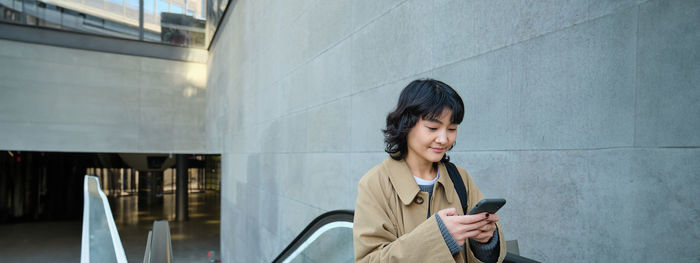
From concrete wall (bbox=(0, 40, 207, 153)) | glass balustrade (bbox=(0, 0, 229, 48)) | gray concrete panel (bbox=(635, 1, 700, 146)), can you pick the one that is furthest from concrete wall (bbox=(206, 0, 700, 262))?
concrete wall (bbox=(0, 40, 207, 153))

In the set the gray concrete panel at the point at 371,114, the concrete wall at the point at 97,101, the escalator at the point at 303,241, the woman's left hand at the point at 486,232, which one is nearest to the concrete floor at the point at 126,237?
the concrete wall at the point at 97,101

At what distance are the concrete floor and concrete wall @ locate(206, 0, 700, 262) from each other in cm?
1286

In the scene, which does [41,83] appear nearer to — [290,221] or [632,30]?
[290,221]

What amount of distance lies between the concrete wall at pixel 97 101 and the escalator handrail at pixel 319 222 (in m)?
11.1

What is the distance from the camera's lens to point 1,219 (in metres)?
20.5

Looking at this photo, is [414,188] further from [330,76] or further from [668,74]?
[330,76]

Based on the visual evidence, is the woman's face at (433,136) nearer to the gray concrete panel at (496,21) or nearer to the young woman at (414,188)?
the young woman at (414,188)

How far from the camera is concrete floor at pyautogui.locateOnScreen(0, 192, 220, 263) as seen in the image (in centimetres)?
1419

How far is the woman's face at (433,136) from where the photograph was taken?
4.25 feet

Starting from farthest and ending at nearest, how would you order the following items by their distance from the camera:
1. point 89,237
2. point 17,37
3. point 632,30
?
point 17,37, point 89,237, point 632,30

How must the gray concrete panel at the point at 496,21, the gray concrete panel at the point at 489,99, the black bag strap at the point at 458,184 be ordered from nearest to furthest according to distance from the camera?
the black bag strap at the point at 458,184 < the gray concrete panel at the point at 496,21 < the gray concrete panel at the point at 489,99

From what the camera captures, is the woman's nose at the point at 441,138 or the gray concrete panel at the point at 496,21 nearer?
the woman's nose at the point at 441,138

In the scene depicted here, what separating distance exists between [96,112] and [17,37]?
305cm

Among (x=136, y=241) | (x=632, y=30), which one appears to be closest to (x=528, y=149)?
(x=632, y=30)
